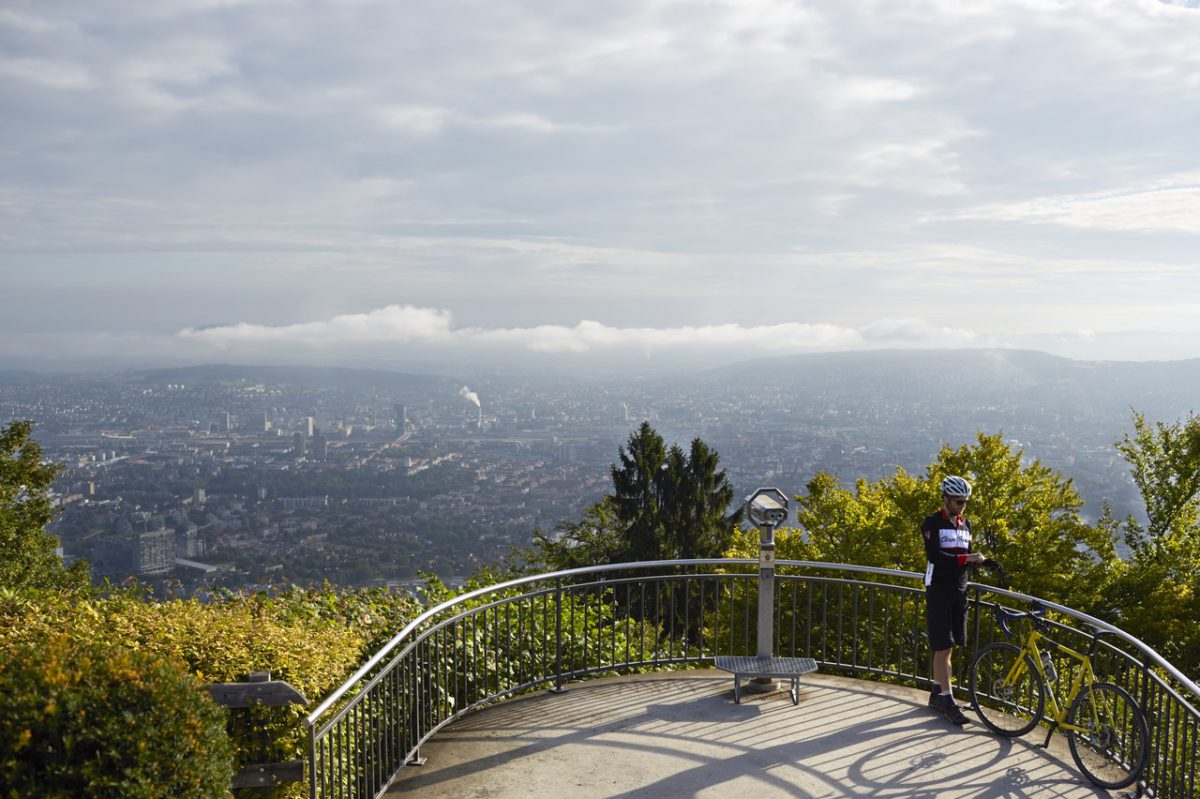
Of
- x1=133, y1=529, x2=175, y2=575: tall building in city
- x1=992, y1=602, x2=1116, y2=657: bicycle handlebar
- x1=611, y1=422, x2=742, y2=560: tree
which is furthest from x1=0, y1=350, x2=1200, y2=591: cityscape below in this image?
x1=992, y1=602, x2=1116, y2=657: bicycle handlebar

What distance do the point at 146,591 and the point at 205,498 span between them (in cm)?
8642

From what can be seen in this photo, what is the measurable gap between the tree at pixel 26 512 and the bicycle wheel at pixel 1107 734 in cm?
2797

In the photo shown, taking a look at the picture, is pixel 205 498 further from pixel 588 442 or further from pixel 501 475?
pixel 588 442

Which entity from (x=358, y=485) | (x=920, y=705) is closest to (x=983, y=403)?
(x=358, y=485)

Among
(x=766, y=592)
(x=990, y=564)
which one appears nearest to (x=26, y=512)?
(x=766, y=592)

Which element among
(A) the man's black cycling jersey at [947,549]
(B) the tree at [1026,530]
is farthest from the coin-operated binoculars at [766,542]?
(B) the tree at [1026,530]

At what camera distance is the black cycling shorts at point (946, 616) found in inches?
264

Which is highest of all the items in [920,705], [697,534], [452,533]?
[920,705]

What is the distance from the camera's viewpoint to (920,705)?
7.14m

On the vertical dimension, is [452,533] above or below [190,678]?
below

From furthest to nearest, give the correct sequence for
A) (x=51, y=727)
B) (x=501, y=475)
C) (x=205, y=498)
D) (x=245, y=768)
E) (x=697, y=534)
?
1. (x=501, y=475)
2. (x=205, y=498)
3. (x=697, y=534)
4. (x=245, y=768)
5. (x=51, y=727)

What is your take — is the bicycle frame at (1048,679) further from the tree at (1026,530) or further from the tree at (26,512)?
the tree at (26,512)

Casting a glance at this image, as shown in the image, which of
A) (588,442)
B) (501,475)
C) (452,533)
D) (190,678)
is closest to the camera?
(190,678)

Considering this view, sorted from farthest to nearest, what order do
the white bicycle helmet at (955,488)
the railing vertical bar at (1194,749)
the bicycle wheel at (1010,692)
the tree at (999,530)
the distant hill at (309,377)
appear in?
the distant hill at (309,377) < the tree at (999,530) < the white bicycle helmet at (955,488) < the bicycle wheel at (1010,692) < the railing vertical bar at (1194,749)
